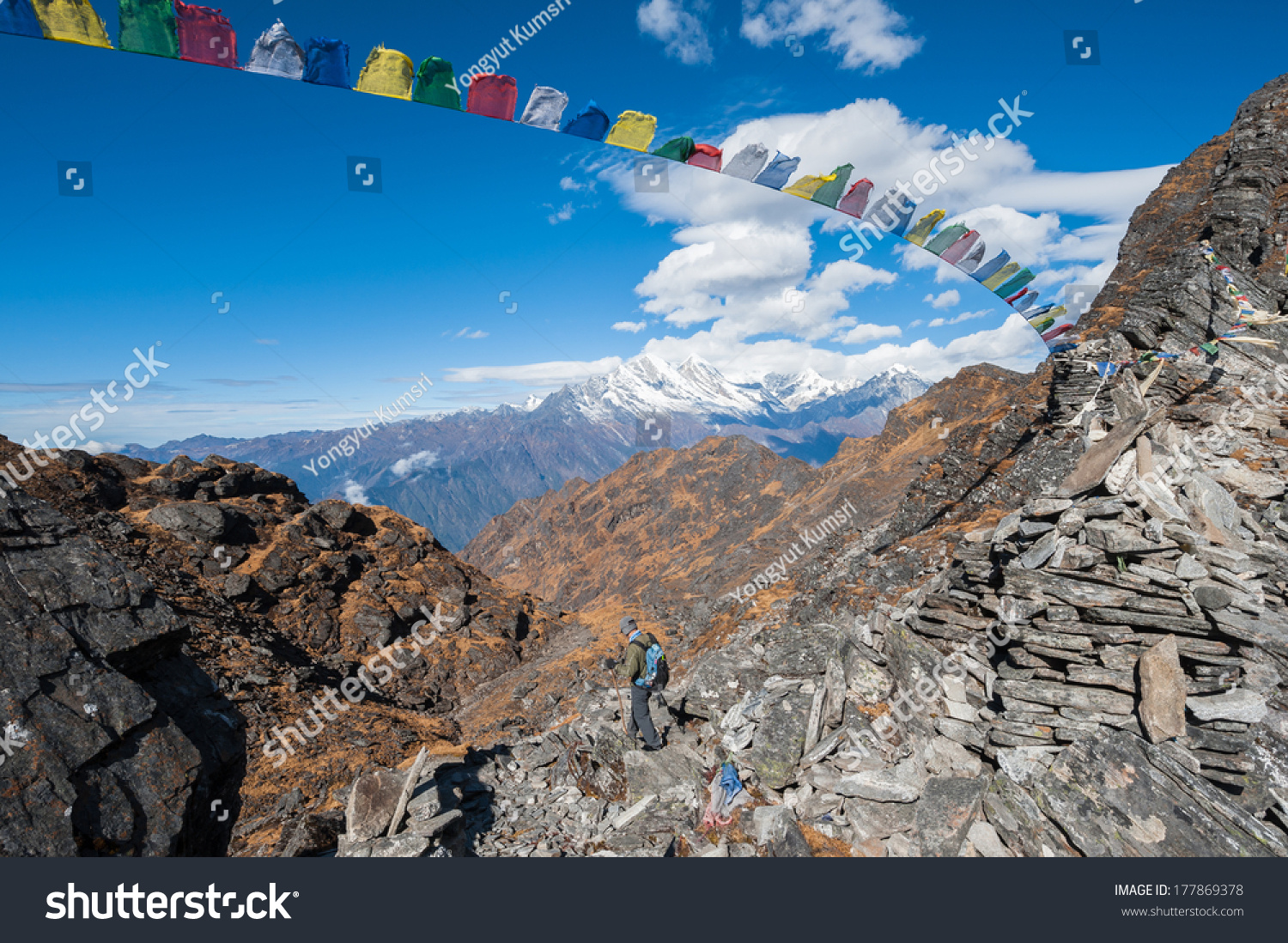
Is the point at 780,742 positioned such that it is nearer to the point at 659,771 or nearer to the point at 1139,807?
the point at 659,771

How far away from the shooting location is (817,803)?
297 inches

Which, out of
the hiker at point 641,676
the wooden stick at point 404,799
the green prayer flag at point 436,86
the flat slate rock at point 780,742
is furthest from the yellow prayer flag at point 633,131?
the wooden stick at point 404,799

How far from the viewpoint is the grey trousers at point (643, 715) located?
10.0 meters

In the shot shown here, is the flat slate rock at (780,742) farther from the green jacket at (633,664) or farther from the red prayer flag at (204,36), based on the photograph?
the red prayer flag at (204,36)

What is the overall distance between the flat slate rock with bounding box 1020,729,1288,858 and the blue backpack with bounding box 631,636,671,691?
5.73 metres

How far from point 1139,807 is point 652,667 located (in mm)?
6691

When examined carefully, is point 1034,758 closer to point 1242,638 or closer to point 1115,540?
point 1242,638

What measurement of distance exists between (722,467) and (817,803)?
87.8 m

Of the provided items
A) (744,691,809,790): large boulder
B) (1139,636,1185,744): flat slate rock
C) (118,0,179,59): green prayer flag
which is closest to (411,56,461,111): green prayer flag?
(118,0,179,59): green prayer flag

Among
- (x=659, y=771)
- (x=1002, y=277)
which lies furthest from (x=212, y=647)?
(x=1002, y=277)

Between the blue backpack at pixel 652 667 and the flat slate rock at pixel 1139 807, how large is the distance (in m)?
5.73
